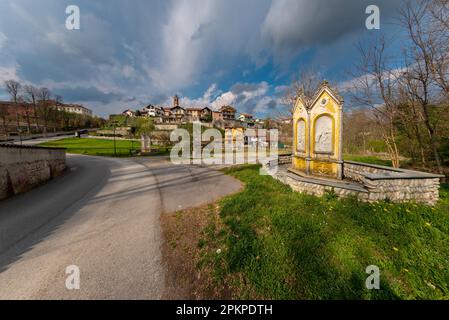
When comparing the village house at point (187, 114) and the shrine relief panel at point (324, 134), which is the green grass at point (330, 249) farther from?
the village house at point (187, 114)

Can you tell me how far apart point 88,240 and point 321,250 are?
526 centimetres

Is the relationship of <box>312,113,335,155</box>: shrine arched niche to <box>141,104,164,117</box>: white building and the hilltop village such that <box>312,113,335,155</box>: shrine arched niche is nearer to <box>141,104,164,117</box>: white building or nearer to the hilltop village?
the hilltop village

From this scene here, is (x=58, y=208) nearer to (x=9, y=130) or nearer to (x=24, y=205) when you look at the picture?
(x=24, y=205)

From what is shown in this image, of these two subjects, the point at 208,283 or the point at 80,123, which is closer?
the point at 208,283

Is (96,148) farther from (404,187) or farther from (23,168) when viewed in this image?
(404,187)

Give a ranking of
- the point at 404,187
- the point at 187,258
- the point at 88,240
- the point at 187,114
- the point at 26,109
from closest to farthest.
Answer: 1. the point at 187,258
2. the point at 88,240
3. the point at 404,187
4. the point at 26,109
5. the point at 187,114

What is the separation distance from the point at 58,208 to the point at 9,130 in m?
67.0

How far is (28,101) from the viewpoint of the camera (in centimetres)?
5156

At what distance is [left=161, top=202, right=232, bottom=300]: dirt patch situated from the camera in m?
2.60

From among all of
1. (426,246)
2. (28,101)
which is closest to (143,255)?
(426,246)

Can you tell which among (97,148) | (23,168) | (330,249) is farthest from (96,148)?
(330,249)

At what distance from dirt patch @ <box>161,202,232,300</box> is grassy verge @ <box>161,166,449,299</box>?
1.0 inches

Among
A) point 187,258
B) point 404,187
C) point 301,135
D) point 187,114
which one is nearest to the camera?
point 187,258

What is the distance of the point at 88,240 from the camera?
394cm
